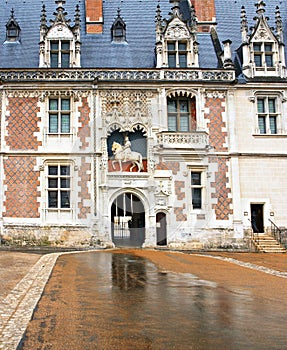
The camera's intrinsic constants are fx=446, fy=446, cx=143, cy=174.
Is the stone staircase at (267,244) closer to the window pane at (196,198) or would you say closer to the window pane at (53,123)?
the window pane at (196,198)

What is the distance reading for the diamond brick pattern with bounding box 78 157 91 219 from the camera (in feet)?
66.6

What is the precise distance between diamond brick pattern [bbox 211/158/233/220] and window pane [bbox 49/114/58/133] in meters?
7.82

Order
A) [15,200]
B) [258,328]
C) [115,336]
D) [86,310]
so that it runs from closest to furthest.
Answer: [115,336] < [258,328] < [86,310] < [15,200]

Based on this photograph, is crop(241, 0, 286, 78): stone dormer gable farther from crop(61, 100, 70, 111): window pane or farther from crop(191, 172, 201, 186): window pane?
crop(61, 100, 70, 111): window pane

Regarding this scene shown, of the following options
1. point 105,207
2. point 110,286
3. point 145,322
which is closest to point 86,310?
point 145,322

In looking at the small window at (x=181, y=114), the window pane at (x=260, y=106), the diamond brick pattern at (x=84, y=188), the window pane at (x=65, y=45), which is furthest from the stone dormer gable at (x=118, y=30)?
the window pane at (x=260, y=106)

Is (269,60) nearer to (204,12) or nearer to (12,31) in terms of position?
(204,12)

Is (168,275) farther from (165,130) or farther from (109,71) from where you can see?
(109,71)

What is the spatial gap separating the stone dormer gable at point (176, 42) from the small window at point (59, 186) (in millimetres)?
6860

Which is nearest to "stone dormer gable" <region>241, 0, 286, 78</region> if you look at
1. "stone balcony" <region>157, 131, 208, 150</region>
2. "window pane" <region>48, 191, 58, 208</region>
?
"stone balcony" <region>157, 131, 208, 150</region>

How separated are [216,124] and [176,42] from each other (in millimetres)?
4620

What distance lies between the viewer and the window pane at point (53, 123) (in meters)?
21.0

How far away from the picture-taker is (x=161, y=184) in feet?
67.8

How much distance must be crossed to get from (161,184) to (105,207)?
2786 millimetres
